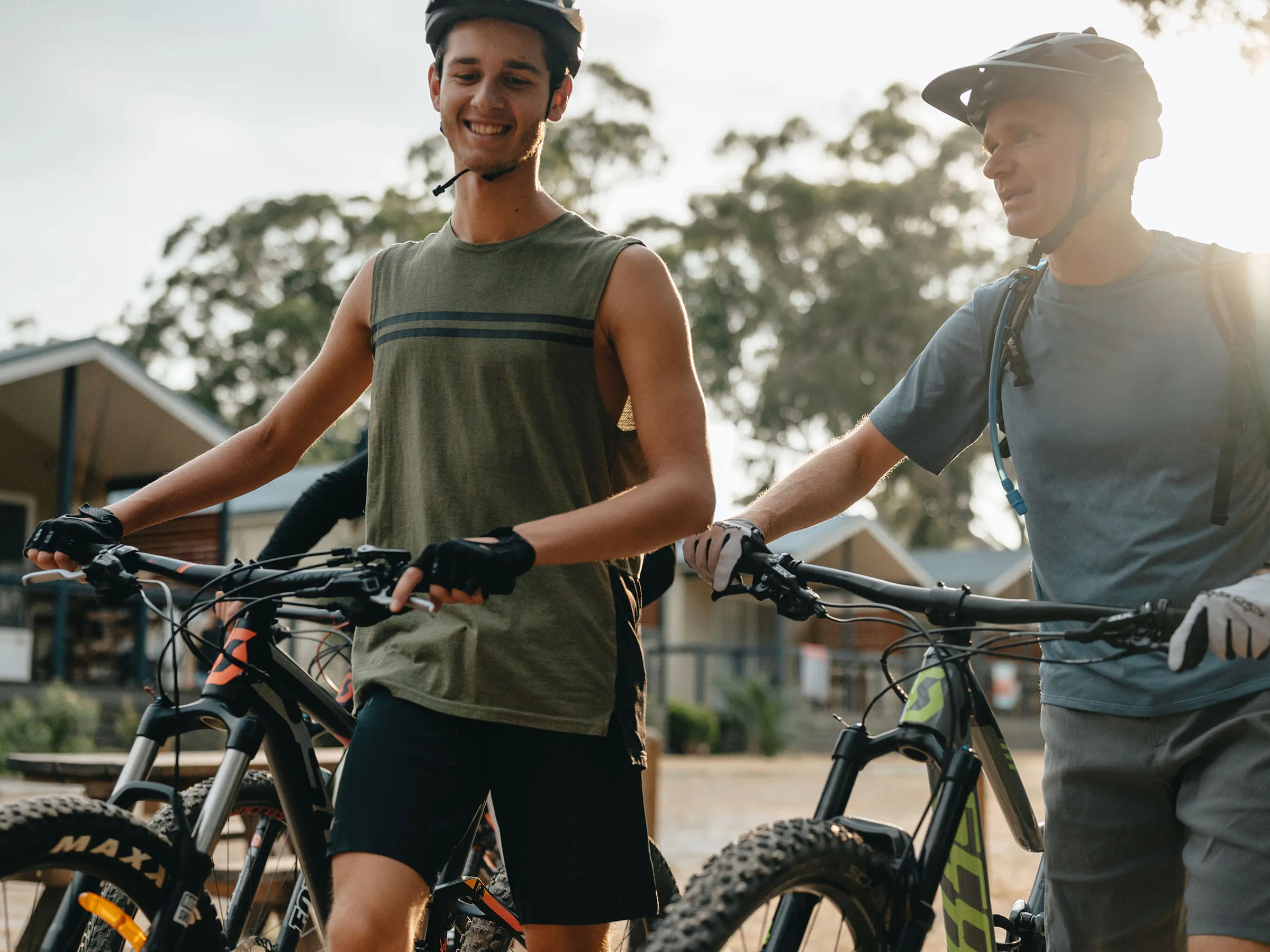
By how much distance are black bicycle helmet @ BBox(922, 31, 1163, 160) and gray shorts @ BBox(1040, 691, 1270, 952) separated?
108cm

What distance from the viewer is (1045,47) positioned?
2.78m

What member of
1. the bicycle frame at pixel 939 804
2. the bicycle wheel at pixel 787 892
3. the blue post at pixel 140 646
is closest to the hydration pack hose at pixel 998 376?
the bicycle frame at pixel 939 804

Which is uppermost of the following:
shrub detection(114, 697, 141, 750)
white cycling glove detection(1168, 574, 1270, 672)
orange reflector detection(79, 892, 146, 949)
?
white cycling glove detection(1168, 574, 1270, 672)

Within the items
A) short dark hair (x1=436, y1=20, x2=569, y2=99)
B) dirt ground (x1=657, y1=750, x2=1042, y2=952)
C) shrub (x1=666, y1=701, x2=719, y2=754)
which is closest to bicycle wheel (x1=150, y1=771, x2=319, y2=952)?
short dark hair (x1=436, y1=20, x2=569, y2=99)

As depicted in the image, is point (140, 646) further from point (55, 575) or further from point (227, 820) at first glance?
point (227, 820)

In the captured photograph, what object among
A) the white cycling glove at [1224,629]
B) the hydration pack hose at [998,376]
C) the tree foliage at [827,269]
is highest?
the tree foliage at [827,269]

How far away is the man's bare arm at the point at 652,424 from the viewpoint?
2354mm

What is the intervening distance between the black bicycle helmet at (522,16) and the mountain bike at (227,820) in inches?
38.3

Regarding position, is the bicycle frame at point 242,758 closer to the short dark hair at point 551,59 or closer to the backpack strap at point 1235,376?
the short dark hair at point 551,59

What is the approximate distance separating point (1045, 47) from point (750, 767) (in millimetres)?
22095

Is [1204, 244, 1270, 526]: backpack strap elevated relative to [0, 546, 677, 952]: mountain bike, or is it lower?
elevated

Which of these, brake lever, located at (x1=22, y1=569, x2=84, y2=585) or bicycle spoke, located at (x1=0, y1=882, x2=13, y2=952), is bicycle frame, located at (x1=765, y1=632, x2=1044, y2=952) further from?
brake lever, located at (x1=22, y1=569, x2=84, y2=585)

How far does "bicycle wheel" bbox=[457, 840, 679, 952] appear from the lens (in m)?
3.27

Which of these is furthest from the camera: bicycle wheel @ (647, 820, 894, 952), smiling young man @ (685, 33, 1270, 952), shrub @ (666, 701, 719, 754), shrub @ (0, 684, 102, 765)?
shrub @ (666, 701, 719, 754)
